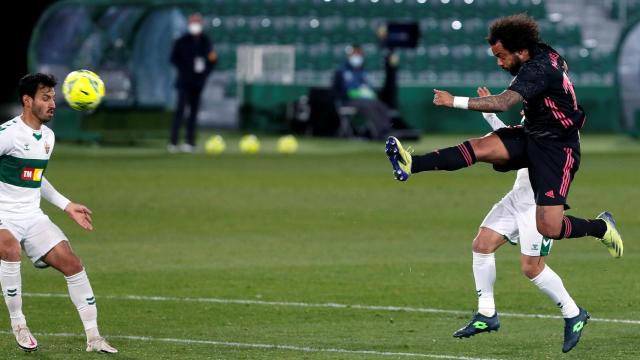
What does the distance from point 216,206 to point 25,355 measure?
34.1 ft

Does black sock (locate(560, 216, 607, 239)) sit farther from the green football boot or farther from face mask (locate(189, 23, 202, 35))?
face mask (locate(189, 23, 202, 35))

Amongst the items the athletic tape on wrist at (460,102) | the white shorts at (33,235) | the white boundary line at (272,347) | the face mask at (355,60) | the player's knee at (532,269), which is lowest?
the face mask at (355,60)

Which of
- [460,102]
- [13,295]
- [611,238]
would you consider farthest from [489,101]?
[13,295]

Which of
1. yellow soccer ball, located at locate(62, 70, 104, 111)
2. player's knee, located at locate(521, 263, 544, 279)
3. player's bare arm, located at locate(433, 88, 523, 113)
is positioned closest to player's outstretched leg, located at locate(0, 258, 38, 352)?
yellow soccer ball, located at locate(62, 70, 104, 111)

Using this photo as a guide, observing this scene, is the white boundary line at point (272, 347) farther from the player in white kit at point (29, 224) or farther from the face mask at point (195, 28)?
the face mask at point (195, 28)

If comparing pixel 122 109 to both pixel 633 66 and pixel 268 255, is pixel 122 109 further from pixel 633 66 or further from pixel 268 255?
→ pixel 268 255

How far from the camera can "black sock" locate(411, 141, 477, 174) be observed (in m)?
9.71

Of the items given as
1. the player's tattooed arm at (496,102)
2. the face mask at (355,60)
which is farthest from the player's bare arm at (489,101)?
the face mask at (355,60)

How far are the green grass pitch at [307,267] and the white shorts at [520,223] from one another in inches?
28.9

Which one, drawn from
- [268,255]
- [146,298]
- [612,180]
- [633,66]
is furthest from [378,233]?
[633,66]

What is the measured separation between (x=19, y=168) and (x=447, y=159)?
3.00 metres

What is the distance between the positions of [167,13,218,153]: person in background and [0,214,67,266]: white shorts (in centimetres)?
1899

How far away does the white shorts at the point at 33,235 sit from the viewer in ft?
30.6

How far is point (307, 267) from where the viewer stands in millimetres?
14344
